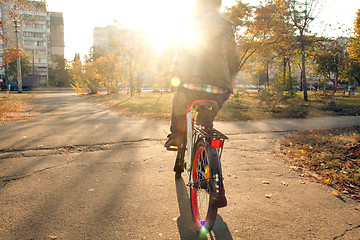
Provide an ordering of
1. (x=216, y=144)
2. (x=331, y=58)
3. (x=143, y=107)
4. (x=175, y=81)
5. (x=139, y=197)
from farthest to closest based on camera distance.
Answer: (x=331, y=58)
(x=143, y=107)
(x=139, y=197)
(x=175, y=81)
(x=216, y=144)

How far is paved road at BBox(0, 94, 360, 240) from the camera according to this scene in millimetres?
2463

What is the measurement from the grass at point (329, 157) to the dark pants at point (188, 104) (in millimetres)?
2126

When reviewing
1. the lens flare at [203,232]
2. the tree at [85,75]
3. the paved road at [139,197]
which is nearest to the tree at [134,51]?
the tree at [85,75]

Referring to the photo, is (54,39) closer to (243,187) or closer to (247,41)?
(247,41)

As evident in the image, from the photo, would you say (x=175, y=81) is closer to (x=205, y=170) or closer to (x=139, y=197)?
(x=205, y=170)

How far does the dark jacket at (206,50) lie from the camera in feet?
8.19

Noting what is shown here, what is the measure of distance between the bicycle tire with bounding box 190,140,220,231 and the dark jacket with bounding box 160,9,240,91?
0.59m

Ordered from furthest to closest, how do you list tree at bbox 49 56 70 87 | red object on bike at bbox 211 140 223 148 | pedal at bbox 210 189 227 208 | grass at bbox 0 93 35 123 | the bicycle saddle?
1. tree at bbox 49 56 70 87
2. grass at bbox 0 93 35 123
3. the bicycle saddle
4. red object on bike at bbox 211 140 223 148
5. pedal at bbox 210 189 227 208

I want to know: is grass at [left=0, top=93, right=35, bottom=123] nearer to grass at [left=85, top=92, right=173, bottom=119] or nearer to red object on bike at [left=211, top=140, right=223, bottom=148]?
grass at [left=85, top=92, right=173, bottom=119]

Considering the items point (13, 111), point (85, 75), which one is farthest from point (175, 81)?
point (85, 75)

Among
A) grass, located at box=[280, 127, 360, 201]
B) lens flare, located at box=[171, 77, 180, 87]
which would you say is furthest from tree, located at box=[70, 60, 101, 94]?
lens flare, located at box=[171, 77, 180, 87]

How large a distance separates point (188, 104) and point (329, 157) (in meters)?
3.38

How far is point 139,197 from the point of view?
10.4ft

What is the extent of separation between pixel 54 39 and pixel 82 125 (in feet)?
308
